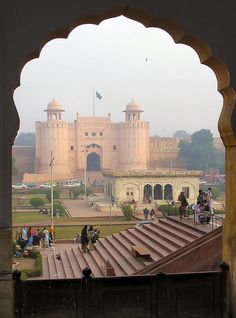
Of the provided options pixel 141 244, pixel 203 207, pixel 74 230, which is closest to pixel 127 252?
pixel 141 244

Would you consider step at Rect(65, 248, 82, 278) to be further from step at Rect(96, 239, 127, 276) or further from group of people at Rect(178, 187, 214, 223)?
group of people at Rect(178, 187, 214, 223)

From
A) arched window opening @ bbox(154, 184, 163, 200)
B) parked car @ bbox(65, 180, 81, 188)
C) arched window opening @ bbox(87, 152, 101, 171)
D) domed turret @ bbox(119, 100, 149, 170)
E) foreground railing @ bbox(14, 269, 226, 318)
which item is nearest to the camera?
foreground railing @ bbox(14, 269, 226, 318)

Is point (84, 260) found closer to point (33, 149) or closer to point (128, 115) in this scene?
point (128, 115)

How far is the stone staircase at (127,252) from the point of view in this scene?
9414 mm

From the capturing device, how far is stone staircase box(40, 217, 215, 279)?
941 cm

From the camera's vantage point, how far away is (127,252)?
37.1 feet

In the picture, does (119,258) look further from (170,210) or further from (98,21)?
(170,210)

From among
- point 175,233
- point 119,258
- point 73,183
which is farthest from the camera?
point 73,183

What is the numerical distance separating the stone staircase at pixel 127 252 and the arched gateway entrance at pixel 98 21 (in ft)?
16.8

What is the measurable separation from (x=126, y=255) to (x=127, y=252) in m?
0.45

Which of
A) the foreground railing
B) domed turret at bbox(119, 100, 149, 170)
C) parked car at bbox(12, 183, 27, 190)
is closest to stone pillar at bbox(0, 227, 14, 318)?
the foreground railing

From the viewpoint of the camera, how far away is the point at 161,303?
11.8 ft

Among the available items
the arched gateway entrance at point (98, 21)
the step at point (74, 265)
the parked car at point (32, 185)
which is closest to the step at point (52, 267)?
the step at point (74, 265)

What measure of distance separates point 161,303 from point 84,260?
29.0ft
